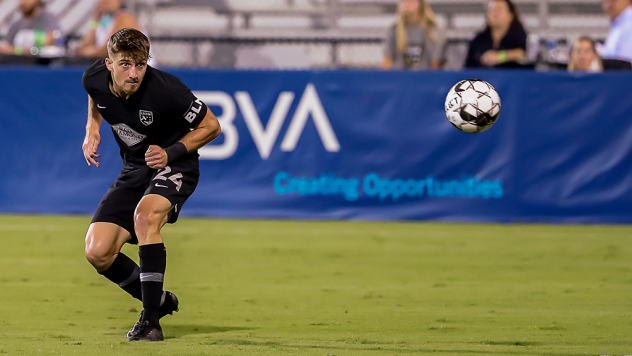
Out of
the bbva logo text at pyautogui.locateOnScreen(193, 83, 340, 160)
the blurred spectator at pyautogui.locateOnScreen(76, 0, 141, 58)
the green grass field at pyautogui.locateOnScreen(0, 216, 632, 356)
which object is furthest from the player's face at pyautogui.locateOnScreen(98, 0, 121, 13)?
the green grass field at pyautogui.locateOnScreen(0, 216, 632, 356)

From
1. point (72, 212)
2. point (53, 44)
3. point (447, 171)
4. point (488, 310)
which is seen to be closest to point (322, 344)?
point (488, 310)

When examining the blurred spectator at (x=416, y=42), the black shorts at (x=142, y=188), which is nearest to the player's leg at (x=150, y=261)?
the black shorts at (x=142, y=188)

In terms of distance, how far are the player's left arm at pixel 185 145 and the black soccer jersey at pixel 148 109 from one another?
0.05 metres

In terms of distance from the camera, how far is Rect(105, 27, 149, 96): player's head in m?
5.07

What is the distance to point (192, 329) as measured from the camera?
5594mm

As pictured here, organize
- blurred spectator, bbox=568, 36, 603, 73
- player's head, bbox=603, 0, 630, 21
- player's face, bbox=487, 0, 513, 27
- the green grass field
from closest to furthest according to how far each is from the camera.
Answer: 1. the green grass field
2. player's face, bbox=487, 0, 513, 27
3. blurred spectator, bbox=568, 36, 603, 73
4. player's head, bbox=603, 0, 630, 21

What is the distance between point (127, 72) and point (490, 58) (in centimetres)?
757

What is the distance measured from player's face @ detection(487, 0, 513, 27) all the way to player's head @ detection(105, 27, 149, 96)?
7.48 metres

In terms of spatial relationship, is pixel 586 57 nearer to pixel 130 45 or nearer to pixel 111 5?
pixel 111 5

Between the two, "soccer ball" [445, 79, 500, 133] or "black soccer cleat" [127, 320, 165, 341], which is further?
"soccer ball" [445, 79, 500, 133]

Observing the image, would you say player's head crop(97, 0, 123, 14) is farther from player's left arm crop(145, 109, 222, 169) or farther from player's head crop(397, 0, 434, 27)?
player's left arm crop(145, 109, 222, 169)

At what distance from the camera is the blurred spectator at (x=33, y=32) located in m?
13.0

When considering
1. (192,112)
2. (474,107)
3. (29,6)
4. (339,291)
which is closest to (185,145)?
(192,112)

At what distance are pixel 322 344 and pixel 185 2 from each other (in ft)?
41.8
